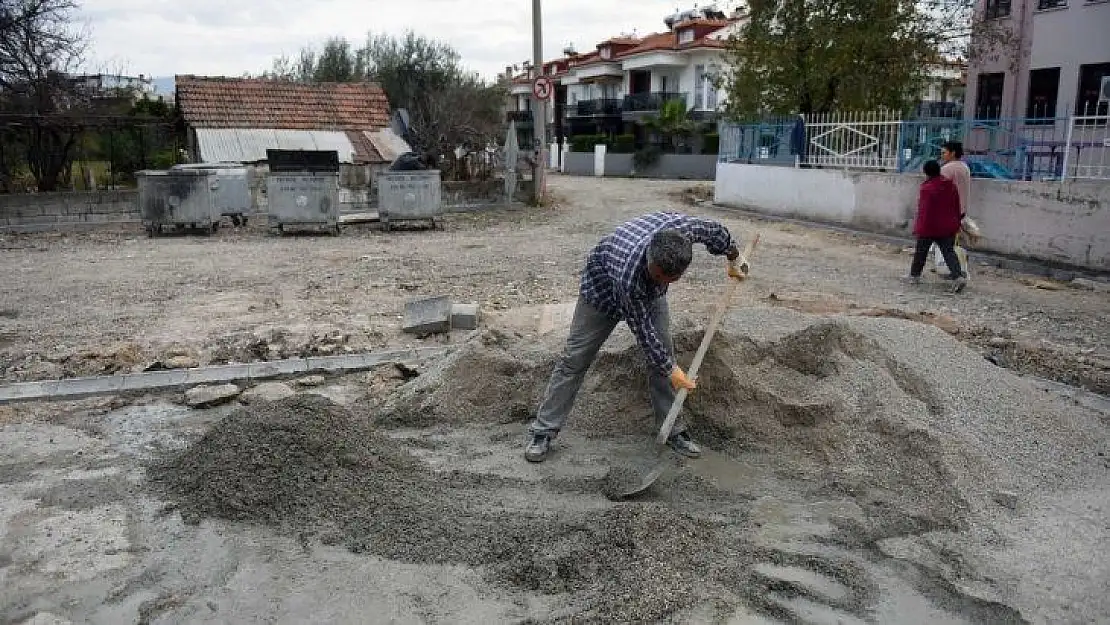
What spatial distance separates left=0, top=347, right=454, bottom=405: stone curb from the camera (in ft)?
19.2

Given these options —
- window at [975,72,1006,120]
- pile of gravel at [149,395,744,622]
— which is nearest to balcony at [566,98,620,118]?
window at [975,72,1006,120]

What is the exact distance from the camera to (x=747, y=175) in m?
18.1

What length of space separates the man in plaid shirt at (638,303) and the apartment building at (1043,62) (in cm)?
1657

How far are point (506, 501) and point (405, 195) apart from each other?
1143 centimetres

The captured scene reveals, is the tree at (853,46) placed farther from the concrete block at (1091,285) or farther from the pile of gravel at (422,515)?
the pile of gravel at (422,515)

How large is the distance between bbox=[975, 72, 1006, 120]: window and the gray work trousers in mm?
19331

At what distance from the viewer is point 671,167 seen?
33.1m

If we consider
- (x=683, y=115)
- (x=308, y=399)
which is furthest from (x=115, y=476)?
(x=683, y=115)

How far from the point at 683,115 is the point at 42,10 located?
2265 cm

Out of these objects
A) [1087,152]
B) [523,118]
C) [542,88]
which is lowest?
[1087,152]

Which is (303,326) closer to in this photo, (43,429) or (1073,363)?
(43,429)

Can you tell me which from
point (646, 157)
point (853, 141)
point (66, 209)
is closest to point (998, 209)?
point (853, 141)

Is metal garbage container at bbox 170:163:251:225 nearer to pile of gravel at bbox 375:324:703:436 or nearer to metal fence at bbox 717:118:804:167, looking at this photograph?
metal fence at bbox 717:118:804:167

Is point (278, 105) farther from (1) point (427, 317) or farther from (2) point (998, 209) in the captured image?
(2) point (998, 209)
